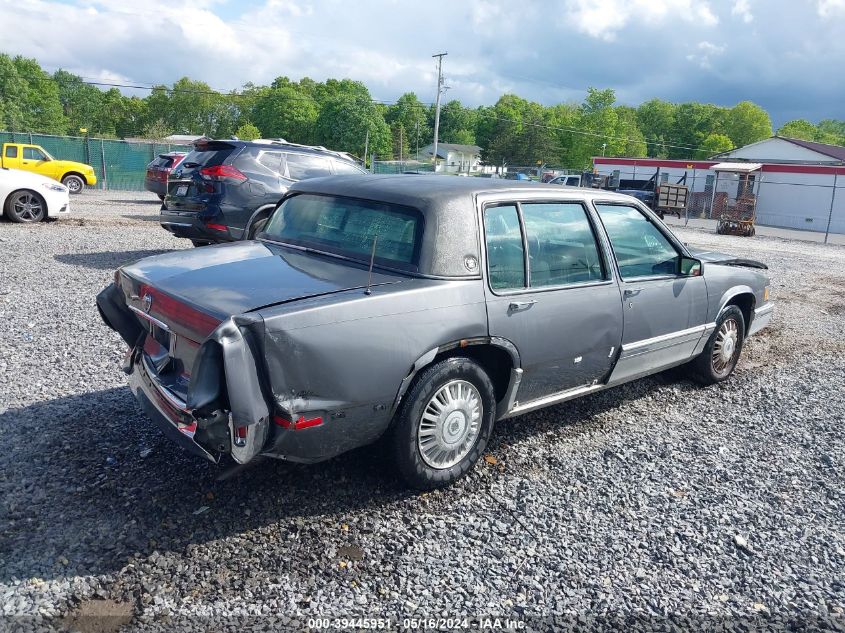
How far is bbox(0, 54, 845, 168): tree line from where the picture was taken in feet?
282

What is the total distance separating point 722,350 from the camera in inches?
227

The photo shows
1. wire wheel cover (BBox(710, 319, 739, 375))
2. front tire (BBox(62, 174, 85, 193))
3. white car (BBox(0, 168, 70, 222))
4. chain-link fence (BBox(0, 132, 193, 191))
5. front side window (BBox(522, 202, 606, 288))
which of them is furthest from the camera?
chain-link fence (BBox(0, 132, 193, 191))

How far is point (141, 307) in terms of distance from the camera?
11.8 feet

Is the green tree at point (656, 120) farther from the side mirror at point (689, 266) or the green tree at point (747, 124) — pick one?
the side mirror at point (689, 266)

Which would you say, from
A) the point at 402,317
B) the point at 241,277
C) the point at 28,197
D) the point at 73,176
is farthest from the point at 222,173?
the point at 73,176

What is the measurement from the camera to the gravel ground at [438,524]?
283cm

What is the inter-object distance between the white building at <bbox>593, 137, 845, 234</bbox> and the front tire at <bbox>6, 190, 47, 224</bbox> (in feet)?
87.1

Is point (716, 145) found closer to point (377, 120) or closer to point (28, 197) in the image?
point (377, 120)

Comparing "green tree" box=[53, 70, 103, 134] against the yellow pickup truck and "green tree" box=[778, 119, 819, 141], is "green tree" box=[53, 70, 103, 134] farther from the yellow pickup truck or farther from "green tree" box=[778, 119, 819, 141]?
"green tree" box=[778, 119, 819, 141]

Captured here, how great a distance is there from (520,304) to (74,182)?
2395 cm

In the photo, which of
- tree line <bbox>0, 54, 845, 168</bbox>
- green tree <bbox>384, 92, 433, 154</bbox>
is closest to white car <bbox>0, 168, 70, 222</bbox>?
tree line <bbox>0, 54, 845, 168</bbox>

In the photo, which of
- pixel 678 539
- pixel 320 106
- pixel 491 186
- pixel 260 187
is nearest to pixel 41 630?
pixel 678 539

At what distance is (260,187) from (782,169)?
39.0 m

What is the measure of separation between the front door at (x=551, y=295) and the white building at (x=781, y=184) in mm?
29301
